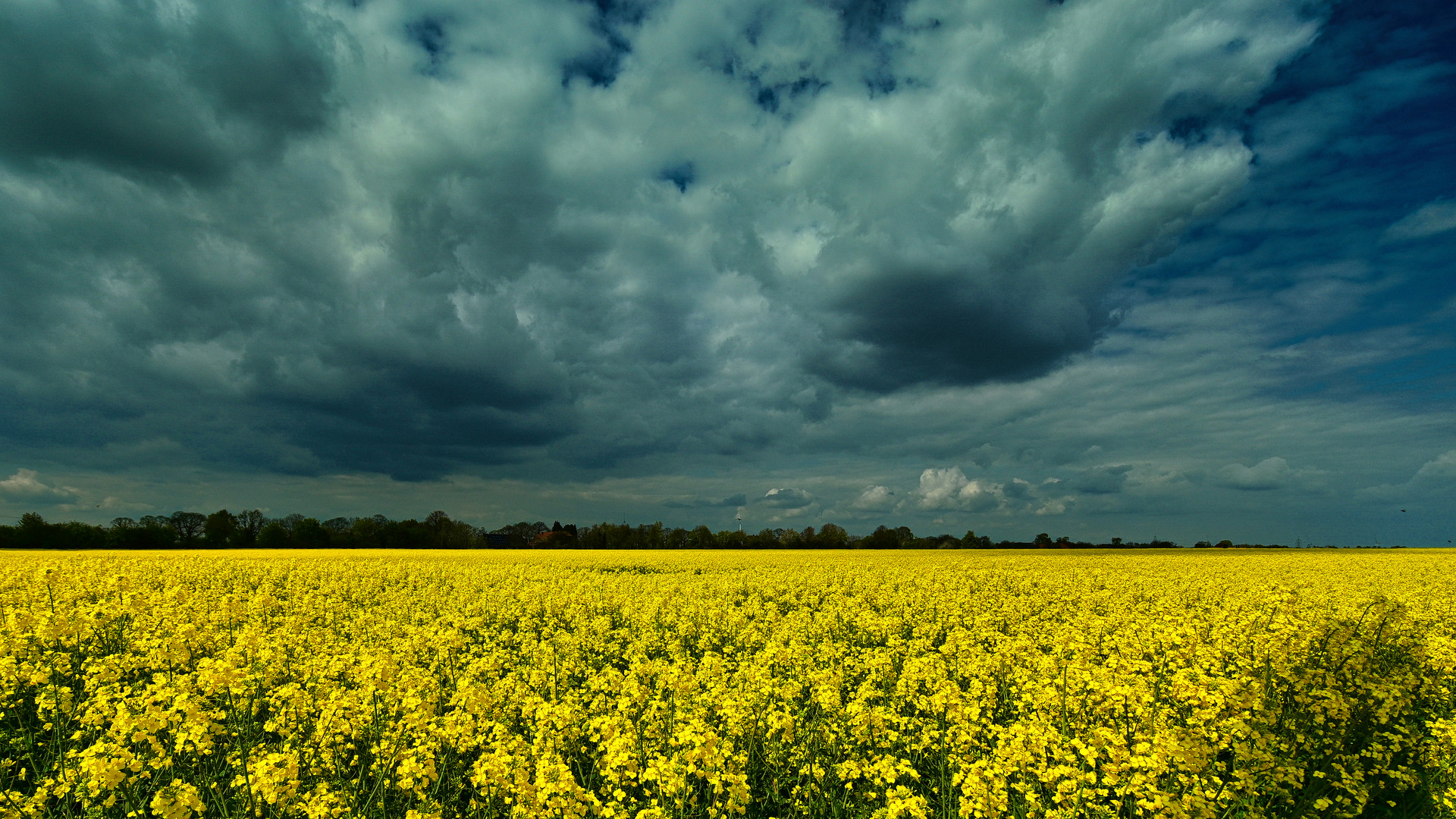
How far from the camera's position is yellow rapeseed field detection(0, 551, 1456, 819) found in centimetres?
516

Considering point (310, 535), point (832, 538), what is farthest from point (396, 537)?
point (832, 538)

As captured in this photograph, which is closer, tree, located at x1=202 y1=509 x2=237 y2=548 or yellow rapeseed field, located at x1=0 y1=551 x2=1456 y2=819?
yellow rapeseed field, located at x1=0 y1=551 x2=1456 y2=819

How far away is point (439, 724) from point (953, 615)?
1177 cm

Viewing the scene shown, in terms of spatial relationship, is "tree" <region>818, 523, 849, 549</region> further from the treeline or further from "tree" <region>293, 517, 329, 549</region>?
"tree" <region>293, 517, 329, 549</region>

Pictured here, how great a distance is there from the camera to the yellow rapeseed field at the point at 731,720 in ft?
16.9

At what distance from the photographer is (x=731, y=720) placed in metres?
6.40

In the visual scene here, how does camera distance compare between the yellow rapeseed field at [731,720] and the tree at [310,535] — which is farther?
the tree at [310,535]

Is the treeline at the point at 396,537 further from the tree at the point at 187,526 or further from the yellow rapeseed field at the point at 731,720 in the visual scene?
the yellow rapeseed field at the point at 731,720

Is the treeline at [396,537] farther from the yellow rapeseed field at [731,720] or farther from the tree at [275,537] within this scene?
the yellow rapeseed field at [731,720]

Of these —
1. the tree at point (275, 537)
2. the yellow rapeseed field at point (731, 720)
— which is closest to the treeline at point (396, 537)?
the tree at point (275, 537)

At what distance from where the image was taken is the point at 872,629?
12.5 m

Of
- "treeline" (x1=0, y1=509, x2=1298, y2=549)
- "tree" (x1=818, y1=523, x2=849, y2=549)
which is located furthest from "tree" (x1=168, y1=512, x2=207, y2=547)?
"tree" (x1=818, y1=523, x2=849, y2=549)

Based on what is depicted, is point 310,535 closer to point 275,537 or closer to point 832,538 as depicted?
point 275,537

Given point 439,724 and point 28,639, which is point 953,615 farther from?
point 28,639
